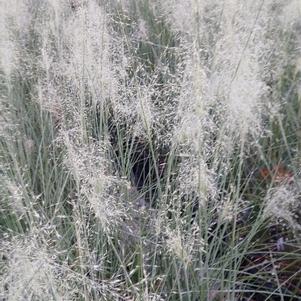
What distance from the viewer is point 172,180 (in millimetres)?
1234

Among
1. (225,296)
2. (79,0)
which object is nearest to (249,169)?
(225,296)

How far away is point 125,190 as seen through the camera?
1.33m

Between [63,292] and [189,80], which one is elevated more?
[189,80]

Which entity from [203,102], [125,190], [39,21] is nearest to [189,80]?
[203,102]

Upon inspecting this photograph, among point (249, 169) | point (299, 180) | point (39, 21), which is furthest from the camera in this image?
point (39, 21)

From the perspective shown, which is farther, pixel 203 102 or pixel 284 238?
pixel 284 238

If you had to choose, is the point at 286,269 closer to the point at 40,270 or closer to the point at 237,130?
the point at 237,130

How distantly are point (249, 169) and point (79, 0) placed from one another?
2.29 feet

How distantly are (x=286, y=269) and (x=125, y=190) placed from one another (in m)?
0.44

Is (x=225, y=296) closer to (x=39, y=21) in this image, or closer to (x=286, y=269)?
(x=286, y=269)

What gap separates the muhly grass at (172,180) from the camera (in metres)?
1.04

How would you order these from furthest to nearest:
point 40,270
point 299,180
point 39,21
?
point 39,21
point 299,180
point 40,270

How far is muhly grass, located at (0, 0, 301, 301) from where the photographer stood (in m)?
1.04

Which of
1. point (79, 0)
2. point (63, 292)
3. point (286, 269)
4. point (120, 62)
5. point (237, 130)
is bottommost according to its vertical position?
point (286, 269)
